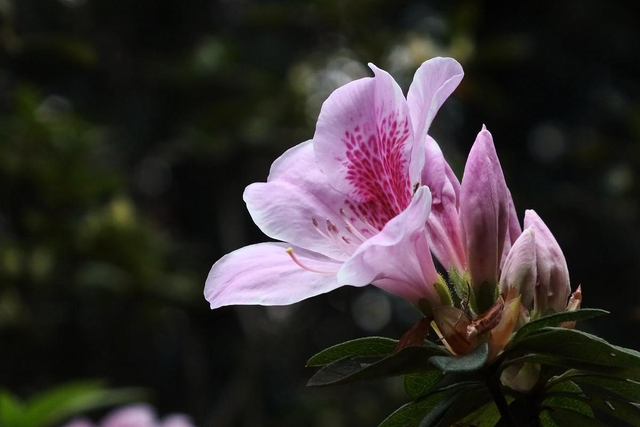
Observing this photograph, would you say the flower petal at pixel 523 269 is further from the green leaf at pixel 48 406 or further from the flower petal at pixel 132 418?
the flower petal at pixel 132 418

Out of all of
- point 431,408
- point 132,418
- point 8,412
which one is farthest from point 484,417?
point 132,418

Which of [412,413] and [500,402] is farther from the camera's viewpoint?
[412,413]

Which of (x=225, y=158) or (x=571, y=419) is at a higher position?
(x=225, y=158)

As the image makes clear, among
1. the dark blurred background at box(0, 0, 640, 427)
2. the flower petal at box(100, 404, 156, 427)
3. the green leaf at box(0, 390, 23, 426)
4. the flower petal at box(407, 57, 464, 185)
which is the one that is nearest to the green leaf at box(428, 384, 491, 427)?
the flower petal at box(407, 57, 464, 185)

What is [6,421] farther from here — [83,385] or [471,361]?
[471,361]

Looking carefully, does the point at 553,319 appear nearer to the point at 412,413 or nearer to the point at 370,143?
the point at 412,413

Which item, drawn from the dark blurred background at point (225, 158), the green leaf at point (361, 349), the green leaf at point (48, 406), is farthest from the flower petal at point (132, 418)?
the green leaf at point (361, 349)

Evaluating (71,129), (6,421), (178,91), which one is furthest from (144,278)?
(6,421)
